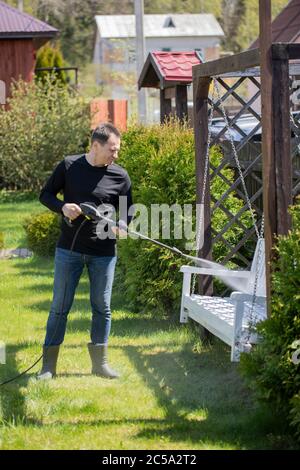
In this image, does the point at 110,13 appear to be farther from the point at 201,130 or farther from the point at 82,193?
the point at 82,193

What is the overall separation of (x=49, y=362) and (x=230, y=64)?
2.61 metres

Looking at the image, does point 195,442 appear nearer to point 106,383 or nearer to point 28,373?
point 106,383

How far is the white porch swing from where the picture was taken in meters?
5.86

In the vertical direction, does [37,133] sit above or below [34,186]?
above

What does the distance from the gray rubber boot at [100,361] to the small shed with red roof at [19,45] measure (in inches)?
750

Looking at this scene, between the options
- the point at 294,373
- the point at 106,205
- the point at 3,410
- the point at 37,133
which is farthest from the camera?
the point at 37,133

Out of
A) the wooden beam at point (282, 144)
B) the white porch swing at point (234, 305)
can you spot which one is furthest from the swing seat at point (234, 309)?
the wooden beam at point (282, 144)

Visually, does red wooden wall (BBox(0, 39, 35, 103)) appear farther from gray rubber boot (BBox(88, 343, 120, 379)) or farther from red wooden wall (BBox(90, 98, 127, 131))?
gray rubber boot (BBox(88, 343, 120, 379))

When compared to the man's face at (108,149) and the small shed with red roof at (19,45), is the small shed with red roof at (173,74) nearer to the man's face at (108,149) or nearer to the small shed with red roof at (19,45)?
the man's face at (108,149)

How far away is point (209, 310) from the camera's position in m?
6.79

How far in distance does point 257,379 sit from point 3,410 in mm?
1777

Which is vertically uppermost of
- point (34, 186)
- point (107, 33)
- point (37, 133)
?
point (107, 33)

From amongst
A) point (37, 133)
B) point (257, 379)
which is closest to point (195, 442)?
point (257, 379)

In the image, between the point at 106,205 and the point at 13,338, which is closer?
the point at 106,205
